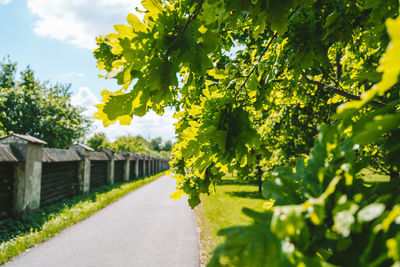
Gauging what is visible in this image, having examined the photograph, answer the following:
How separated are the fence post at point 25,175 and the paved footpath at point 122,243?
1.68 meters

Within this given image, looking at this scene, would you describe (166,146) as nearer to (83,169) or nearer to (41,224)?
(83,169)

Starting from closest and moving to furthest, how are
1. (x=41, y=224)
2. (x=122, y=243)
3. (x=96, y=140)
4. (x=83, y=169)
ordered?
(x=122, y=243)
(x=41, y=224)
(x=83, y=169)
(x=96, y=140)

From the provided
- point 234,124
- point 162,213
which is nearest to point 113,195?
point 162,213

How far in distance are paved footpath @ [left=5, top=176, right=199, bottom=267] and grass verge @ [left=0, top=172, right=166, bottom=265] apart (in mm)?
206

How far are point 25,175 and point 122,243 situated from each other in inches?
156

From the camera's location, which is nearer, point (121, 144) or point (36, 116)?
point (36, 116)

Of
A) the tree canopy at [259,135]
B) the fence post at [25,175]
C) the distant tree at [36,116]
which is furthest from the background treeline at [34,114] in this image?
the tree canopy at [259,135]

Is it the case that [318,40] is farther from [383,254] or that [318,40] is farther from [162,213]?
[162,213]

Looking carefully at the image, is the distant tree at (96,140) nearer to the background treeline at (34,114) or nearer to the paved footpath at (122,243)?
the background treeline at (34,114)

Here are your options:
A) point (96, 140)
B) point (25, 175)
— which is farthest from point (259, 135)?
point (96, 140)

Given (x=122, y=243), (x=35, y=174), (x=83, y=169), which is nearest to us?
(x=122, y=243)

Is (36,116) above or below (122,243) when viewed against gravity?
above

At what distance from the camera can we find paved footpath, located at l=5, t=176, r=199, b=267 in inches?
204

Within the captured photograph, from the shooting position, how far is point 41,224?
6.87m
